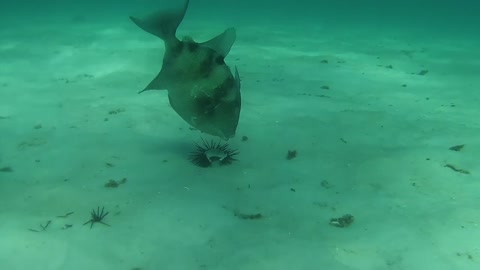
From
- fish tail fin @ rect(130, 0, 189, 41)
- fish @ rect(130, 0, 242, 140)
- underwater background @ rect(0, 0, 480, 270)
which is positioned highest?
fish tail fin @ rect(130, 0, 189, 41)

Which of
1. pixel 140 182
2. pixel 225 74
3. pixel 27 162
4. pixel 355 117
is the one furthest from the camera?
pixel 355 117

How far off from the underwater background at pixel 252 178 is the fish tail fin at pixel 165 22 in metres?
0.13

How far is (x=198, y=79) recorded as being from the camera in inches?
140

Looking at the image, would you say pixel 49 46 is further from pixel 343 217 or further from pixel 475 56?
pixel 475 56

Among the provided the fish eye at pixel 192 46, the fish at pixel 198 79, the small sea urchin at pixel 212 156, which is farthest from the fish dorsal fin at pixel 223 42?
the small sea urchin at pixel 212 156

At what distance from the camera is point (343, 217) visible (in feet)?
13.5

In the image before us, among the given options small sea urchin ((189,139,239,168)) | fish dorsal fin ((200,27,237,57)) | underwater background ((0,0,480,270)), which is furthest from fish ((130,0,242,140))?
small sea urchin ((189,139,239,168))

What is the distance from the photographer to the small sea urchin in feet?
16.9

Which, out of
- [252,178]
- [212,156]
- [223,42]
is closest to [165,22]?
[223,42]

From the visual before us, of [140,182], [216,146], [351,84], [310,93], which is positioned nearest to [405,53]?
[351,84]

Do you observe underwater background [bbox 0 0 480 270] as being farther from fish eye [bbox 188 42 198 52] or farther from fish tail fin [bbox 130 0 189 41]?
fish eye [bbox 188 42 198 52]

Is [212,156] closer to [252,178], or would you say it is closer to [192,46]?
[252,178]

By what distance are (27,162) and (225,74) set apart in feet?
12.0

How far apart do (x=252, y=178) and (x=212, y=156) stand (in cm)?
67
